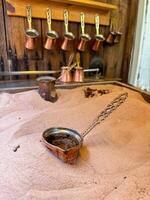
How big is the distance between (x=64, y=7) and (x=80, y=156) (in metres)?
1.29

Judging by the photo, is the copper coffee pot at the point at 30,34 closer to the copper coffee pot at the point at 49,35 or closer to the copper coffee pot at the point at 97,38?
the copper coffee pot at the point at 49,35

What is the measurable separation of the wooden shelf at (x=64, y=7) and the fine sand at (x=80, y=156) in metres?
0.67

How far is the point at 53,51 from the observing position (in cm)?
168

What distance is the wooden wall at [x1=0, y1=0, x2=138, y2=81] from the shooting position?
147 cm

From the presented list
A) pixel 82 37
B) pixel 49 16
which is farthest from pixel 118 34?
pixel 49 16

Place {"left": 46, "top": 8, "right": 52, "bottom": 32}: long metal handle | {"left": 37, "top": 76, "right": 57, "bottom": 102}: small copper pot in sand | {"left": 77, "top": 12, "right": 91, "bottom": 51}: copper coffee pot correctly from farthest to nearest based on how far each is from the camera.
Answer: {"left": 77, "top": 12, "right": 91, "bottom": 51}: copper coffee pot, {"left": 46, "top": 8, "right": 52, "bottom": 32}: long metal handle, {"left": 37, "top": 76, "right": 57, "bottom": 102}: small copper pot in sand

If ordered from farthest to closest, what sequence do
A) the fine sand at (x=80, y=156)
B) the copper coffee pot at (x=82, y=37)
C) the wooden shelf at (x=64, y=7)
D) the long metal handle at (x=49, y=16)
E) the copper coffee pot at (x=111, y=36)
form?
1. the copper coffee pot at (x=111, y=36)
2. the copper coffee pot at (x=82, y=37)
3. the long metal handle at (x=49, y=16)
4. the wooden shelf at (x=64, y=7)
5. the fine sand at (x=80, y=156)

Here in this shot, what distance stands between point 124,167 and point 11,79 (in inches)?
45.9

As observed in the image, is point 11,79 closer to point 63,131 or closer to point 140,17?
point 63,131

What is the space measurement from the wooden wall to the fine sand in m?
0.47

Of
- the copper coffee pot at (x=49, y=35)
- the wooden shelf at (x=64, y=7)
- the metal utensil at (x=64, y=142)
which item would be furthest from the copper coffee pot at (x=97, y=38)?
the metal utensil at (x=64, y=142)

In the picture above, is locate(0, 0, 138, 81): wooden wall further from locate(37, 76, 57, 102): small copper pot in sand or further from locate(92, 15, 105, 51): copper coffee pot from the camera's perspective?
locate(37, 76, 57, 102): small copper pot in sand

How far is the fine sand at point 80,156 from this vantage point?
575 millimetres

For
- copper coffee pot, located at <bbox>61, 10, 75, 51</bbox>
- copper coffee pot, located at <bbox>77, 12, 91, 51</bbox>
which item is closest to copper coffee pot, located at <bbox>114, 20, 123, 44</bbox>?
copper coffee pot, located at <bbox>77, 12, 91, 51</bbox>
